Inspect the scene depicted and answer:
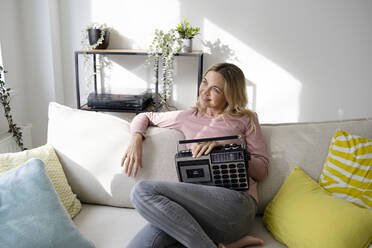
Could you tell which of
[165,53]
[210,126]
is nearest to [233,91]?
[210,126]

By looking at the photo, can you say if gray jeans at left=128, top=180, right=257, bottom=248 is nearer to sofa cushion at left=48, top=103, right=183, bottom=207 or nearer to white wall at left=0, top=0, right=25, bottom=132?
sofa cushion at left=48, top=103, right=183, bottom=207

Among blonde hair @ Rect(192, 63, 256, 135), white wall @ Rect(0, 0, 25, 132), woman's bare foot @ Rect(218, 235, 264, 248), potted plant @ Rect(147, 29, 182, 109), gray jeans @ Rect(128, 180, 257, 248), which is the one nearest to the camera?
gray jeans @ Rect(128, 180, 257, 248)

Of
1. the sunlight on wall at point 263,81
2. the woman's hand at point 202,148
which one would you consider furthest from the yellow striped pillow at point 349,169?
the sunlight on wall at point 263,81

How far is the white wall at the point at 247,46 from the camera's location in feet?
9.27

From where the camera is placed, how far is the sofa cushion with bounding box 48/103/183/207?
151 centimetres

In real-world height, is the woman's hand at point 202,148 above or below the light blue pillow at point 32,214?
above

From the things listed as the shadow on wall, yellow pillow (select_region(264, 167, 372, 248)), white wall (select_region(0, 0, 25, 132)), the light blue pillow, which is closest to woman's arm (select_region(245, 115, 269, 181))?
yellow pillow (select_region(264, 167, 372, 248))

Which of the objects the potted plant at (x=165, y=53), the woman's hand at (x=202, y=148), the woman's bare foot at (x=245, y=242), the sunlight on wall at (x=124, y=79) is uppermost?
the potted plant at (x=165, y=53)

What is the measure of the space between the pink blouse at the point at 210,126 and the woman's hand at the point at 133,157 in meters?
0.07

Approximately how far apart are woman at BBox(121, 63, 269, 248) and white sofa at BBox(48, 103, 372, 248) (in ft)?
0.20

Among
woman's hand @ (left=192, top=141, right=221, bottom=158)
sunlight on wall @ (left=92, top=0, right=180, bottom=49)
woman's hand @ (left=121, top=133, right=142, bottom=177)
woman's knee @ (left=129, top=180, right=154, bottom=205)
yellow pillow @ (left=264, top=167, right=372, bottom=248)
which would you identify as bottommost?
yellow pillow @ (left=264, top=167, right=372, bottom=248)

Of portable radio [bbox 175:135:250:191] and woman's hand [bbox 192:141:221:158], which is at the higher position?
woman's hand [bbox 192:141:221:158]

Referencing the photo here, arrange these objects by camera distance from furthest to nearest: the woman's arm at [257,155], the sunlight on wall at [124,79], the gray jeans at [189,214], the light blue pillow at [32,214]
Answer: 1. the sunlight on wall at [124,79]
2. the woman's arm at [257,155]
3. the gray jeans at [189,214]
4. the light blue pillow at [32,214]

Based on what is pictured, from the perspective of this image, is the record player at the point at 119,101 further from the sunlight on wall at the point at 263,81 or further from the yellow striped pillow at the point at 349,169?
the yellow striped pillow at the point at 349,169
